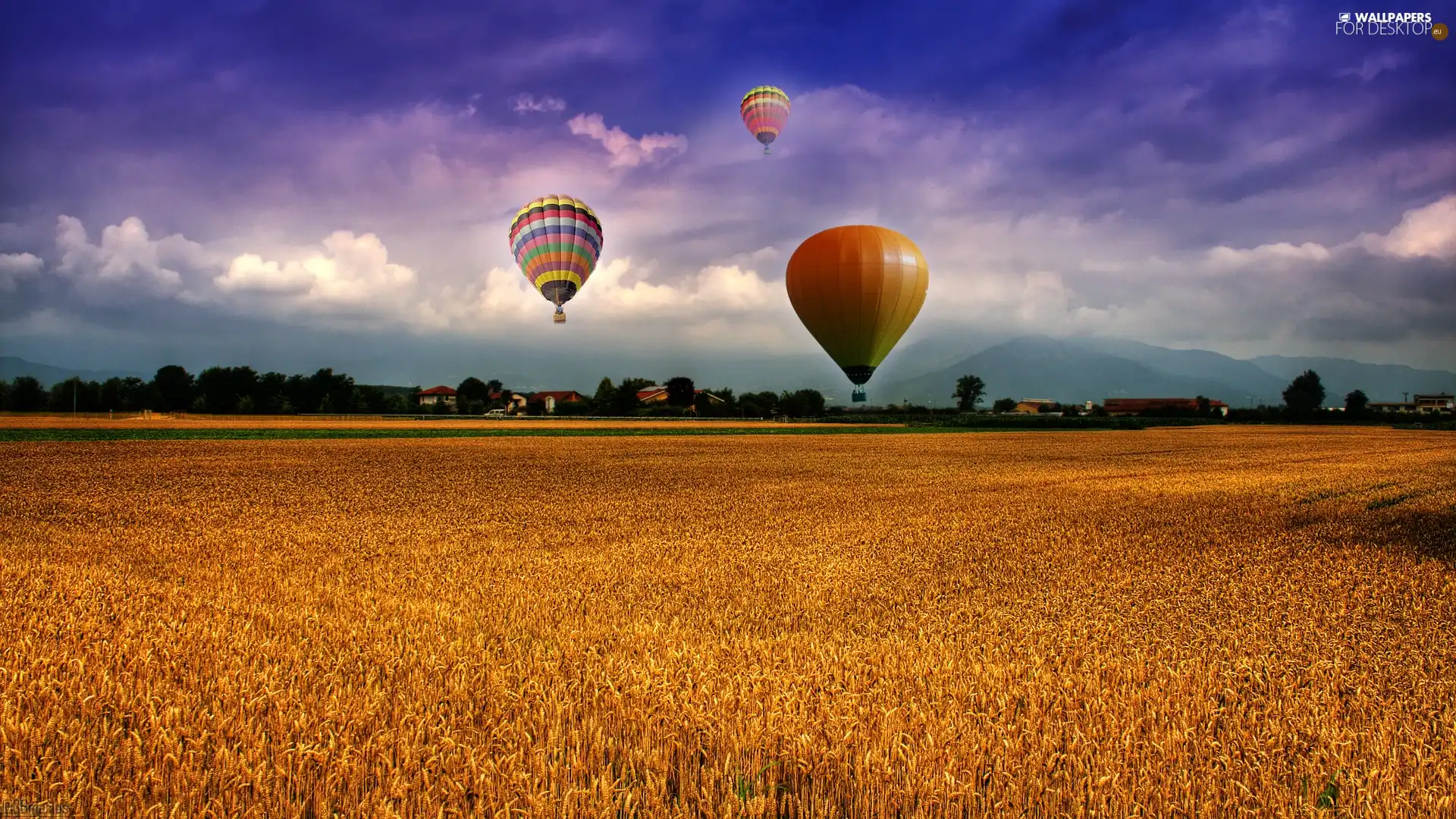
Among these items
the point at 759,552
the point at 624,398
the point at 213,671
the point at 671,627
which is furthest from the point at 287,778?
the point at 624,398

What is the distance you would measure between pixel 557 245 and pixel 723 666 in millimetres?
54388

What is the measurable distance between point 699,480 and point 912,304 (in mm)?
30229

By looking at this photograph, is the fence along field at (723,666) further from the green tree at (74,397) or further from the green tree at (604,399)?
the green tree at (74,397)

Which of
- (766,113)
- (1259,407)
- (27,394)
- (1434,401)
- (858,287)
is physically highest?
(766,113)

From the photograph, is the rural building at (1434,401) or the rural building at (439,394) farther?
the rural building at (1434,401)

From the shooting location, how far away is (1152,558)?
9.12 meters

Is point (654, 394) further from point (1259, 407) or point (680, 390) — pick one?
point (1259, 407)

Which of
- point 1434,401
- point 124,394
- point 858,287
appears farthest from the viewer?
point 1434,401

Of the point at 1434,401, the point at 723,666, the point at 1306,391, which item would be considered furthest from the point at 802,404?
the point at 1434,401

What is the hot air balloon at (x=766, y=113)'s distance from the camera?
64.5 metres

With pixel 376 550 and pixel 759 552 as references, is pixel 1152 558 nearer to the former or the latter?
pixel 759 552

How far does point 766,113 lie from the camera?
64500mm

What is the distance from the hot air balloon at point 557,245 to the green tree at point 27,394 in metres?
86.4

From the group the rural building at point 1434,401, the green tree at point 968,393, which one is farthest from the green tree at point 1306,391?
the green tree at point 968,393
